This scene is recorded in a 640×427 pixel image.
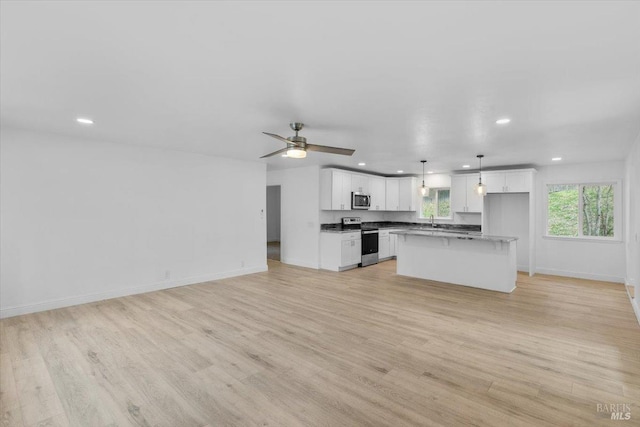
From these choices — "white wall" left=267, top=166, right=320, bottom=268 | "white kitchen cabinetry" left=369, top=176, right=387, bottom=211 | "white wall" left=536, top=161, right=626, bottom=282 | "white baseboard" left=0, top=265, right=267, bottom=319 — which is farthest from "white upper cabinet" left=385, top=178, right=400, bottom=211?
"white baseboard" left=0, top=265, right=267, bottom=319

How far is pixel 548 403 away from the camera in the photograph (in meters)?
2.26

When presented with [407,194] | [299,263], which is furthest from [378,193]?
[299,263]

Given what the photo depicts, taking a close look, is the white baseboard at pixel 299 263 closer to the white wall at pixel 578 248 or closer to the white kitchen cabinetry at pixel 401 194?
the white kitchen cabinetry at pixel 401 194

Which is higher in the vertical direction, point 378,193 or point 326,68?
point 326,68

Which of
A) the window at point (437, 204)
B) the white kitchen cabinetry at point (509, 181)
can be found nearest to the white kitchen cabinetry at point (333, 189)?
the window at point (437, 204)

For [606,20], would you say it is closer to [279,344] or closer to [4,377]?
[279,344]

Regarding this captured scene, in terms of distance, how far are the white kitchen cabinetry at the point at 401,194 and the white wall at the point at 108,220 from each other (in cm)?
440

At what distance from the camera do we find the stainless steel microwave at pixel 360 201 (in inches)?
307

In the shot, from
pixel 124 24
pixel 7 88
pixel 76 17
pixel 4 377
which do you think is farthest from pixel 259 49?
pixel 4 377

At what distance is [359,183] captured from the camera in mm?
8078

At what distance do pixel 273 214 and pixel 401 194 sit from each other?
558 cm

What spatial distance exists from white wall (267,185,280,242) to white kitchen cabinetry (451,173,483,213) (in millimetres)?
6792

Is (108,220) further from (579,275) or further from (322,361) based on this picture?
(579,275)

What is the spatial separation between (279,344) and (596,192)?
289 inches
